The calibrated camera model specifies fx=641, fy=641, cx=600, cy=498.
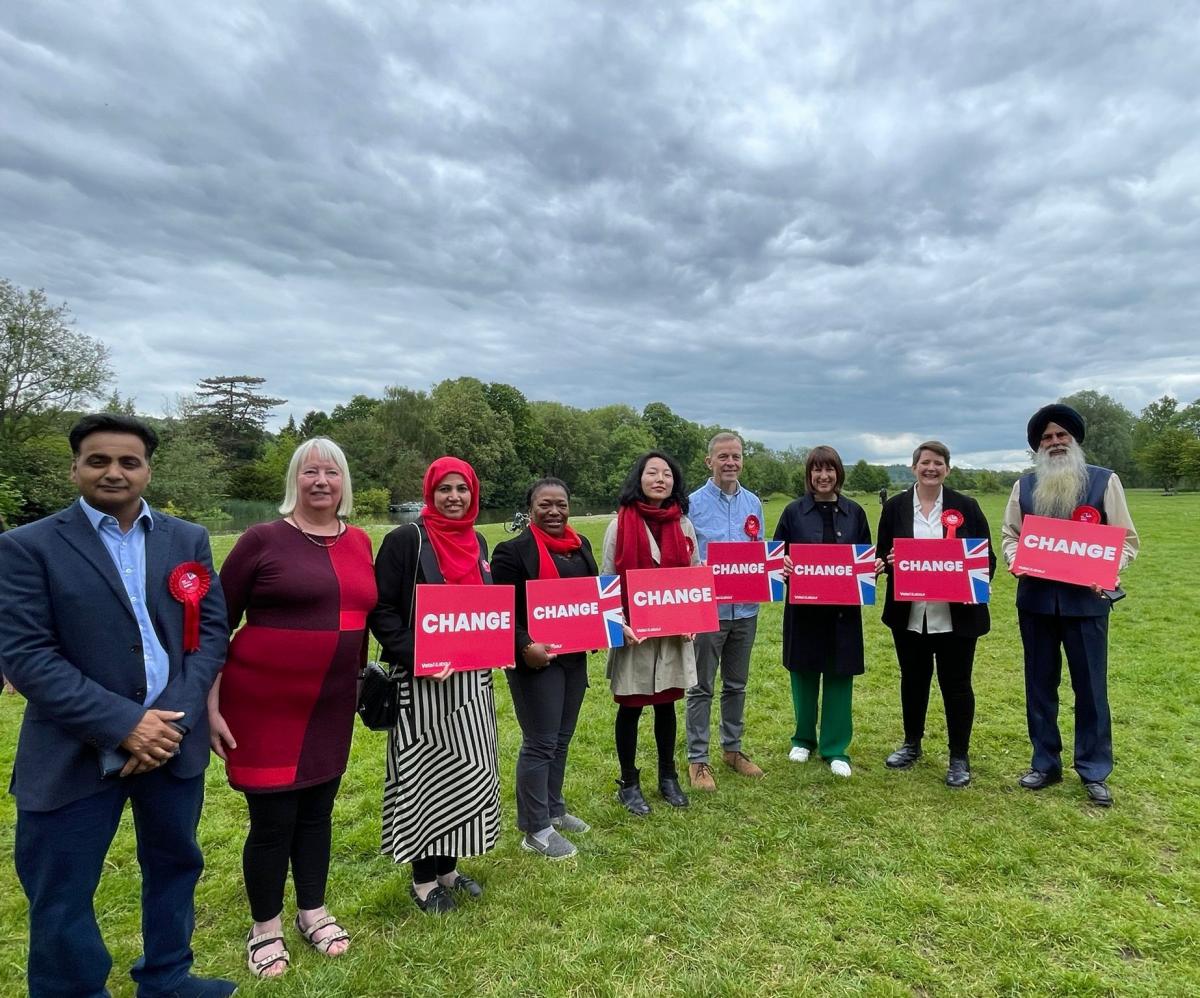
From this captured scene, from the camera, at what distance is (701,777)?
489 cm

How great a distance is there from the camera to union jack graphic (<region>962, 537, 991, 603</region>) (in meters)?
4.59

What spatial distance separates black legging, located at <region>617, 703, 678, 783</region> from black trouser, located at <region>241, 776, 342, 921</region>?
203 centimetres

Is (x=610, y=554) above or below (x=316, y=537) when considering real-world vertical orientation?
below

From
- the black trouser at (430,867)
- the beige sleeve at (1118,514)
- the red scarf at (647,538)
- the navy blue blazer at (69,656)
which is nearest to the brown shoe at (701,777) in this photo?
the red scarf at (647,538)

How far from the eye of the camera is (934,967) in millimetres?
2930

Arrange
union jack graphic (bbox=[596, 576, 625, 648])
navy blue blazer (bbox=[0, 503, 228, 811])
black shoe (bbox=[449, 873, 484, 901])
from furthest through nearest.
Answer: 1. union jack graphic (bbox=[596, 576, 625, 648])
2. black shoe (bbox=[449, 873, 484, 901])
3. navy blue blazer (bbox=[0, 503, 228, 811])

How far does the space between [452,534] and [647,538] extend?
4.91 feet

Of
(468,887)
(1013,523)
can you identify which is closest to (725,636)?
(1013,523)

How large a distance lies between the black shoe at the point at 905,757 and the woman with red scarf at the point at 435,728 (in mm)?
3396

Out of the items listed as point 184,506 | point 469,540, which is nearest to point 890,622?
point 469,540

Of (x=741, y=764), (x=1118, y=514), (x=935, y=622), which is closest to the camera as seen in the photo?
(x=1118, y=514)

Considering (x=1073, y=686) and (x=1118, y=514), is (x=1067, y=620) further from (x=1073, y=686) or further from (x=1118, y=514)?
(x=1118, y=514)

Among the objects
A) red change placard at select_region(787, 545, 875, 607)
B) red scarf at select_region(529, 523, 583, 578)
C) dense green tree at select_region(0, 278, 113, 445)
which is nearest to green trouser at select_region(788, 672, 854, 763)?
red change placard at select_region(787, 545, 875, 607)

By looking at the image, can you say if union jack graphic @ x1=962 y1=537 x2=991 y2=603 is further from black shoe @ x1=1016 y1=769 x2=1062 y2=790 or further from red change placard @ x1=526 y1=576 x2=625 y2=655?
red change placard @ x1=526 y1=576 x2=625 y2=655
